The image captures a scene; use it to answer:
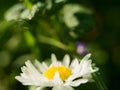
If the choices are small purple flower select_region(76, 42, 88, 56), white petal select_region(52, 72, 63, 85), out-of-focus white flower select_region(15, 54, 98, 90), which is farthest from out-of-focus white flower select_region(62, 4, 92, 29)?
white petal select_region(52, 72, 63, 85)

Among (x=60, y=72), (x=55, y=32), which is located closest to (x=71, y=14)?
(x=55, y=32)

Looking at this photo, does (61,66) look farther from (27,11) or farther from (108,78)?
(108,78)

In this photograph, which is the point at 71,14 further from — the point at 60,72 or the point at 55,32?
the point at 60,72

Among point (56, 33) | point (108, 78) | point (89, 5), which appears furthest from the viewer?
point (89, 5)

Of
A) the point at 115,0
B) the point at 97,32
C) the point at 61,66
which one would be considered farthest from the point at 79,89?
the point at 115,0

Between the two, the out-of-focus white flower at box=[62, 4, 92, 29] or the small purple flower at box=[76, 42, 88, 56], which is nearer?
the out-of-focus white flower at box=[62, 4, 92, 29]

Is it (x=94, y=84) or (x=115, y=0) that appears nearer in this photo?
(x=94, y=84)

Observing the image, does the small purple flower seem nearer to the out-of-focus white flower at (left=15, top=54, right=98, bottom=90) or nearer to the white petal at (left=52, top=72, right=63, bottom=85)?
the out-of-focus white flower at (left=15, top=54, right=98, bottom=90)
